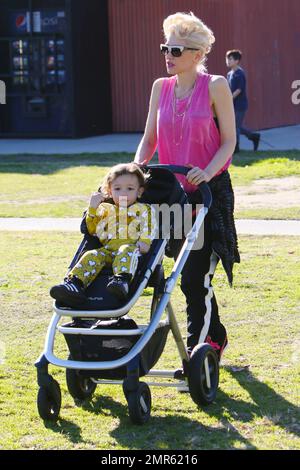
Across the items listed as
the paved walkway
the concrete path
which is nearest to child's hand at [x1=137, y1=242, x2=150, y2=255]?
the paved walkway

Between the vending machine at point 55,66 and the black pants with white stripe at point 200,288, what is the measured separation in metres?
16.8

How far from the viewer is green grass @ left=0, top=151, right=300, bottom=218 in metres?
12.7

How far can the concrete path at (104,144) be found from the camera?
19.9m

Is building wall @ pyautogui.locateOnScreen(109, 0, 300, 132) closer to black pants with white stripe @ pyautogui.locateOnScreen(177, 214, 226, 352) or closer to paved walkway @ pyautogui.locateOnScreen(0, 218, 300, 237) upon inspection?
paved walkway @ pyautogui.locateOnScreen(0, 218, 300, 237)

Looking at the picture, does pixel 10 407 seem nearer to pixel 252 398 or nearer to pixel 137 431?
pixel 137 431

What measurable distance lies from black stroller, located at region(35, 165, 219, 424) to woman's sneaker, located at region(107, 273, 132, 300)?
5 centimetres

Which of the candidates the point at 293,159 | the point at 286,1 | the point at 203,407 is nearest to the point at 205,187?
the point at 203,407

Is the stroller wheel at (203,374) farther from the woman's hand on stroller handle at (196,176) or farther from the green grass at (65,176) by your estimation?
the green grass at (65,176)

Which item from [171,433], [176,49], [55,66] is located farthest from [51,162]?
[171,433]

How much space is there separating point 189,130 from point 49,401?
1631 mm

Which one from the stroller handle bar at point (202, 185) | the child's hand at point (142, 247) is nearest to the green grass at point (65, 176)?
the stroller handle bar at point (202, 185)

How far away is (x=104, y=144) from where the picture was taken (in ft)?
69.1

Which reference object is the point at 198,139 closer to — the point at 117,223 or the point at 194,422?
the point at 117,223

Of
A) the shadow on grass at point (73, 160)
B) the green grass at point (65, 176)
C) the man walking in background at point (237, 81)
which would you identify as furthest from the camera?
the man walking in background at point (237, 81)
